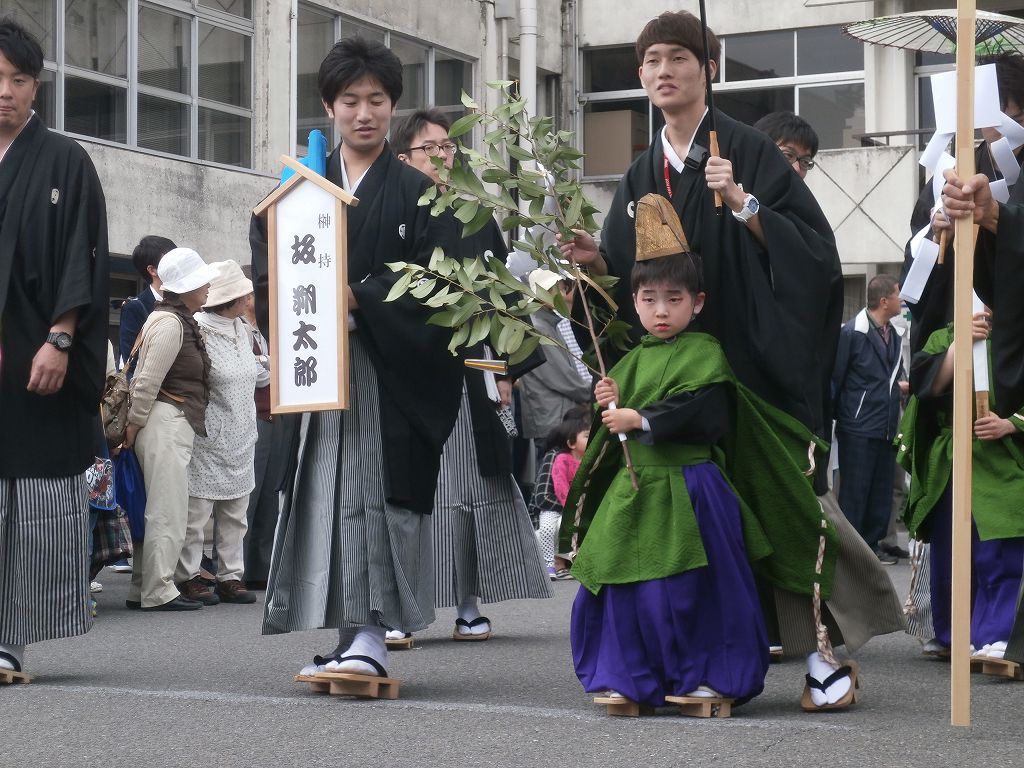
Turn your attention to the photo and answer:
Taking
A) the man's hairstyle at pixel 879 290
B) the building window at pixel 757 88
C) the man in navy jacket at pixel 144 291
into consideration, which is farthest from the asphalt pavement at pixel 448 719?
the building window at pixel 757 88

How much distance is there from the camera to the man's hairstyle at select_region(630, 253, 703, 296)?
4.87m

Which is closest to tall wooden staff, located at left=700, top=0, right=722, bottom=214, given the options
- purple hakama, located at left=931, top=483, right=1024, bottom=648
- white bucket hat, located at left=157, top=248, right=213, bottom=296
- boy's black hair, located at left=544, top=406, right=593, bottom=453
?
purple hakama, located at left=931, top=483, right=1024, bottom=648

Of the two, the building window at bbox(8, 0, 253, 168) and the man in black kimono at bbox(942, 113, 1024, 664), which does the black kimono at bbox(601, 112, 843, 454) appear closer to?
the man in black kimono at bbox(942, 113, 1024, 664)

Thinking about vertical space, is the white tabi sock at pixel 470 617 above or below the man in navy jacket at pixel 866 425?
below

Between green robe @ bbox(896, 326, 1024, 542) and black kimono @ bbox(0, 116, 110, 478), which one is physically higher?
black kimono @ bbox(0, 116, 110, 478)

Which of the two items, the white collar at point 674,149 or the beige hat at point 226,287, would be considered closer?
the white collar at point 674,149

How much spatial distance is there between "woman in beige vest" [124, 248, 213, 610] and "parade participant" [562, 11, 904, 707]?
3779 millimetres

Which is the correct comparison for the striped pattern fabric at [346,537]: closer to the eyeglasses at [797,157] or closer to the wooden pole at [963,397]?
the wooden pole at [963,397]

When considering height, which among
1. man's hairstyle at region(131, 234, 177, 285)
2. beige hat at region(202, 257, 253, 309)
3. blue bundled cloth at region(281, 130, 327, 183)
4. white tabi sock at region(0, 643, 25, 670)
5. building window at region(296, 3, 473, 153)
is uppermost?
building window at region(296, 3, 473, 153)

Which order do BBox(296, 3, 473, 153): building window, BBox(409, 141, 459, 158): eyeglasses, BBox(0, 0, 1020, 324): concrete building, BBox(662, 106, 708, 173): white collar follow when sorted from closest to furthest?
BBox(662, 106, 708, 173): white collar < BBox(409, 141, 459, 158): eyeglasses < BBox(0, 0, 1020, 324): concrete building < BBox(296, 3, 473, 153): building window

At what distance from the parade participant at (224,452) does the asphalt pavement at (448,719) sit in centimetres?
202

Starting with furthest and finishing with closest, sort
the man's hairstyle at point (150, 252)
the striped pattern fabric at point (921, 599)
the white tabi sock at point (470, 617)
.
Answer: the man's hairstyle at point (150, 252) < the white tabi sock at point (470, 617) < the striped pattern fabric at point (921, 599)

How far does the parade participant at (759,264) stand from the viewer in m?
4.88

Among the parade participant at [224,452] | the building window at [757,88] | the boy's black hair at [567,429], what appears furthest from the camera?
the building window at [757,88]
